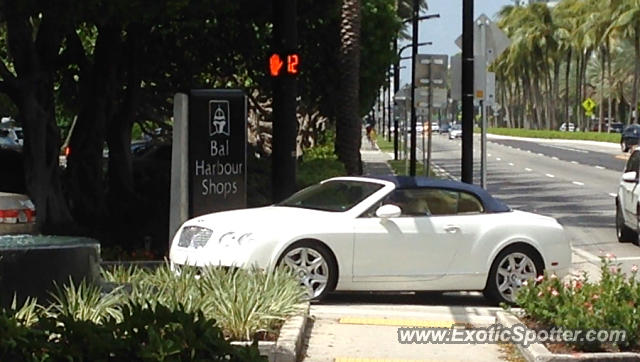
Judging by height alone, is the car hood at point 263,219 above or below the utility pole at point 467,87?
below

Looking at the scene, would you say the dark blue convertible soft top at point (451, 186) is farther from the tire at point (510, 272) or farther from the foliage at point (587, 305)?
the foliage at point (587, 305)

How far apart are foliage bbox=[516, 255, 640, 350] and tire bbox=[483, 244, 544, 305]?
2.52m

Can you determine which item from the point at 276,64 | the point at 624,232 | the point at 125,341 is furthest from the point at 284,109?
the point at 125,341

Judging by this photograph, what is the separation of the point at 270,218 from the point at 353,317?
1.79 metres

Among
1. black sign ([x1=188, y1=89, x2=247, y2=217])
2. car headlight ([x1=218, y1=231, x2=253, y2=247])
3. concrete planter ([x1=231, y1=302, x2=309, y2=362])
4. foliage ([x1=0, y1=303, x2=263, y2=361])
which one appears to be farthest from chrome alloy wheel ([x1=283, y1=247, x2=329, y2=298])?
foliage ([x1=0, y1=303, x2=263, y2=361])

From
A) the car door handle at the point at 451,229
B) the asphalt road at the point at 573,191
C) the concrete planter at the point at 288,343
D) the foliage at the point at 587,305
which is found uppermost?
the car door handle at the point at 451,229

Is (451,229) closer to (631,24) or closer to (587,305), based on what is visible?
(587,305)

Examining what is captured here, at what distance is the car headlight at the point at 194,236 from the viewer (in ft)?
42.9

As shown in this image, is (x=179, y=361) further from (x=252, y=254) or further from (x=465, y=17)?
(x=465, y=17)

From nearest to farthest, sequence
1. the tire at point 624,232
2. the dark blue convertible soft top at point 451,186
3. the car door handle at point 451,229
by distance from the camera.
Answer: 1. the car door handle at point 451,229
2. the dark blue convertible soft top at point 451,186
3. the tire at point 624,232

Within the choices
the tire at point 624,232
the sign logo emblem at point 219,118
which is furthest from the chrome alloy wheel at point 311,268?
the tire at point 624,232

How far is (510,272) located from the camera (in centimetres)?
1375

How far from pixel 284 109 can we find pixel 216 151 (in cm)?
212

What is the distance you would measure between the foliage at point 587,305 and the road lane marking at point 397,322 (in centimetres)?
98
